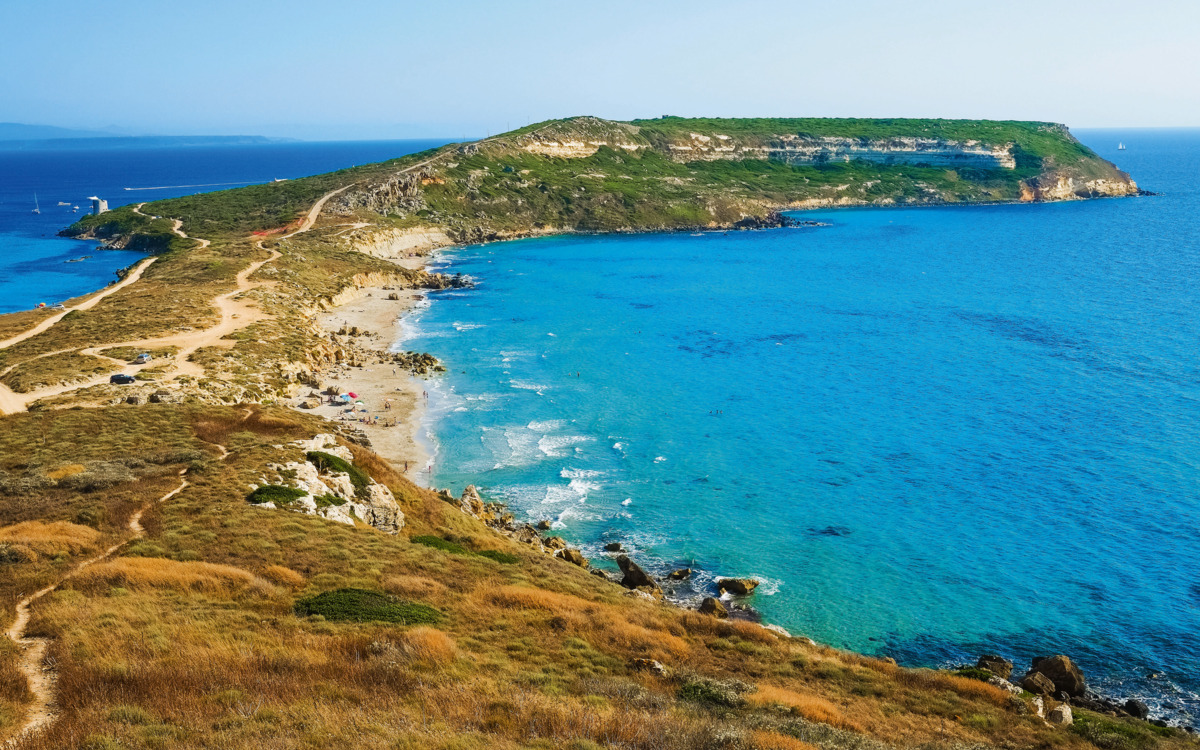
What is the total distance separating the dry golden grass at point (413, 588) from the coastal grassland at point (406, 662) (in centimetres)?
10

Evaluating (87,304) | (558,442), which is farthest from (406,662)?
(87,304)

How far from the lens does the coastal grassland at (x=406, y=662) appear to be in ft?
48.0

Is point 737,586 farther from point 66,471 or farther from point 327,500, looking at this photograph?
point 66,471

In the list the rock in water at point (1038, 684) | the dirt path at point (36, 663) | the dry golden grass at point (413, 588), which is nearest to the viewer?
the dirt path at point (36, 663)

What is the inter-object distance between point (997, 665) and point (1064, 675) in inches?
92.1

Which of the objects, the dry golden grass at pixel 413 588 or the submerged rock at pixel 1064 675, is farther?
the submerged rock at pixel 1064 675

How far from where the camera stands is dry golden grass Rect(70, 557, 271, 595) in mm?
22172

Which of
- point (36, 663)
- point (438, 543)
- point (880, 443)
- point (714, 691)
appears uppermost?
point (36, 663)

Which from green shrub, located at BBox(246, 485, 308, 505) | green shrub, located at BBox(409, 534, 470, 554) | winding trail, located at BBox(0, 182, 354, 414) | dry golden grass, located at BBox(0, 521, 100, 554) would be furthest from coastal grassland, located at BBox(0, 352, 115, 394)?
green shrub, located at BBox(409, 534, 470, 554)

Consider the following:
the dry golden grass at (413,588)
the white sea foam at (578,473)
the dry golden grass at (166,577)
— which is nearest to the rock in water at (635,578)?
the dry golden grass at (413,588)

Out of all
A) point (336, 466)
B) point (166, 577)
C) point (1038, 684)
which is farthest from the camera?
point (336, 466)

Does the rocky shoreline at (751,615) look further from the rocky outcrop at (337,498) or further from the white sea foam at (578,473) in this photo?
the white sea foam at (578,473)

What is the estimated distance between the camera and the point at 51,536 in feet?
82.1

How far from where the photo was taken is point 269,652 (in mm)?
18031
